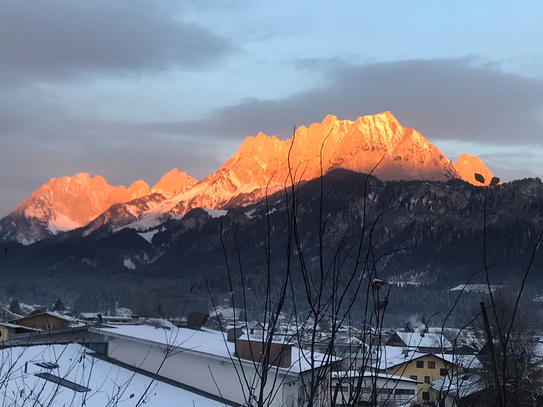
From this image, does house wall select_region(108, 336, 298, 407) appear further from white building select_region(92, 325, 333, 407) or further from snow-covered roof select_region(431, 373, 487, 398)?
snow-covered roof select_region(431, 373, 487, 398)

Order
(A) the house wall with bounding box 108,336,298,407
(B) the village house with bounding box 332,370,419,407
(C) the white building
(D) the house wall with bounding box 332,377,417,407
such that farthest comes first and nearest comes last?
(A) the house wall with bounding box 108,336,298,407 → (C) the white building → (D) the house wall with bounding box 332,377,417,407 → (B) the village house with bounding box 332,370,419,407

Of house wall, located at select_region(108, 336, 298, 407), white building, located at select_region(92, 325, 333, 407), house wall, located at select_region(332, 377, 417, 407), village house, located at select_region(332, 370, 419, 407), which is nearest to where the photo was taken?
village house, located at select_region(332, 370, 419, 407)

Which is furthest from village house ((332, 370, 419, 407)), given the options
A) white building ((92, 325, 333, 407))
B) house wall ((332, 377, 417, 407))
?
white building ((92, 325, 333, 407))

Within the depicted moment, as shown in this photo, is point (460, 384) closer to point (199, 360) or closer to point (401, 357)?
point (401, 357)

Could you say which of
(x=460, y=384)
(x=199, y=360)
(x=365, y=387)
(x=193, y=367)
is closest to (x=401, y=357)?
(x=365, y=387)

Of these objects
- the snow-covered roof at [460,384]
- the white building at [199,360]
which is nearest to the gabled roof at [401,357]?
the snow-covered roof at [460,384]

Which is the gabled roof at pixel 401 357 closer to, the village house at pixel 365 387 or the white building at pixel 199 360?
the village house at pixel 365 387

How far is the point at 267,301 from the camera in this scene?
2.55m

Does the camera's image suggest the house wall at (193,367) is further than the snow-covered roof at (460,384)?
Yes

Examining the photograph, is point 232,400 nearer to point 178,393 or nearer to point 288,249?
point 178,393

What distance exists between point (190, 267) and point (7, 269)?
43.3 metres

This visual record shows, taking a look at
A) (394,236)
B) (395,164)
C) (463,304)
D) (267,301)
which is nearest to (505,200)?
(394,236)

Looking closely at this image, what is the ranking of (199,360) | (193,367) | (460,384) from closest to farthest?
(460,384), (199,360), (193,367)

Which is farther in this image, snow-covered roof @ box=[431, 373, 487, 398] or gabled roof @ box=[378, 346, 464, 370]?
gabled roof @ box=[378, 346, 464, 370]
